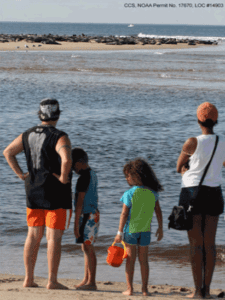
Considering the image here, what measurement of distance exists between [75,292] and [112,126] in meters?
9.65

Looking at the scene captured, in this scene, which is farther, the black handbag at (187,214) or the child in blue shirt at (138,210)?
the child in blue shirt at (138,210)

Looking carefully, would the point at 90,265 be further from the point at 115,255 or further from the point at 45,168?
the point at 45,168

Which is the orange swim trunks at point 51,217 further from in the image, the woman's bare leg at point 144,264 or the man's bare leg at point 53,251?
the woman's bare leg at point 144,264

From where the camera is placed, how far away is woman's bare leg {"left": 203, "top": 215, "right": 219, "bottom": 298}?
13.5ft

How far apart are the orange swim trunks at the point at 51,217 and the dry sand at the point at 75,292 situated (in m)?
0.57

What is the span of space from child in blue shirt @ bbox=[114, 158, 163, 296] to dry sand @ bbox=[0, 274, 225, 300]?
0.19m

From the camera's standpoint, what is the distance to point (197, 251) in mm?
4148

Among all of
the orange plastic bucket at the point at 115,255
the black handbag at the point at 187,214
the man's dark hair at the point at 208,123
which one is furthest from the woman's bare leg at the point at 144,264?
the man's dark hair at the point at 208,123

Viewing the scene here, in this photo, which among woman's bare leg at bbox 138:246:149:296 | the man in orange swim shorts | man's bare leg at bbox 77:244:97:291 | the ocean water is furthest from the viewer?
the ocean water

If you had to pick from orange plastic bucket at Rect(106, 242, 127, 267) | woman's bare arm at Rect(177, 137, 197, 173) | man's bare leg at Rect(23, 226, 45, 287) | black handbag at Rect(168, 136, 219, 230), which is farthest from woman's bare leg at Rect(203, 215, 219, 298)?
man's bare leg at Rect(23, 226, 45, 287)

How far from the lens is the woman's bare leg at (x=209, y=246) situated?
4113 mm

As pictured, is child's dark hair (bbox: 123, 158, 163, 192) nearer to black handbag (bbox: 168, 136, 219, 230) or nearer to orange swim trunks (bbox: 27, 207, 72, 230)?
black handbag (bbox: 168, 136, 219, 230)

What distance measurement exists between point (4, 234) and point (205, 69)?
27.8 metres

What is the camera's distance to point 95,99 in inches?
743
